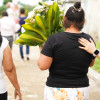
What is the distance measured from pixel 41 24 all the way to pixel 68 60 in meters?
0.64

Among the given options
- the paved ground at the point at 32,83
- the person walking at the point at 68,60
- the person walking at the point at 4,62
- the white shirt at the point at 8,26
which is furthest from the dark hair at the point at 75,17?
the white shirt at the point at 8,26

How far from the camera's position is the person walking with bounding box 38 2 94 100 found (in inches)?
101

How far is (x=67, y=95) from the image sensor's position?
8.66 feet

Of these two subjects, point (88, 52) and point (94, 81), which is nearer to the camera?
point (88, 52)

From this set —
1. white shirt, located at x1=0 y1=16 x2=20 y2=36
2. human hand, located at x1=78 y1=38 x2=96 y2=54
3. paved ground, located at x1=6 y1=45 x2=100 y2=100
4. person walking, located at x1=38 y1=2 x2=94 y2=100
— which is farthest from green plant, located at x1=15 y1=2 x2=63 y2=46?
white shirt, located at x1=0 y1=16 x2=20 y2=36

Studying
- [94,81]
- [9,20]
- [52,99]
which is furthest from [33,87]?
[52,99]

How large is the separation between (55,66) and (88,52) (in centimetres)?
38

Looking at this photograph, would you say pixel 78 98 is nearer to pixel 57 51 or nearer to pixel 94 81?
pixel 57 51

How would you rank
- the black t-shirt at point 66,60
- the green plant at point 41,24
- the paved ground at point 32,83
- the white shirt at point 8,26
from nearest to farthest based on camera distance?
the black t-shirt at point 66,60, the green plant at point 41,24, the paved ground at point 32,83, the white shirt at point 8,26

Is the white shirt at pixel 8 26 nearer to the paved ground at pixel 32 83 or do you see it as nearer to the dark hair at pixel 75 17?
the paved ground at pixel 32 83

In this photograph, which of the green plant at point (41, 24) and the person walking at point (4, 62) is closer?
the person walking at point (4, 62)

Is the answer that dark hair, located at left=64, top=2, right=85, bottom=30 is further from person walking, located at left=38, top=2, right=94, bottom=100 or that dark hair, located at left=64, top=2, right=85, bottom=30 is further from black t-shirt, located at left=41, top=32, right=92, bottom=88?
black t-shirt, located at left=41, top=32, right=92, bottom=88

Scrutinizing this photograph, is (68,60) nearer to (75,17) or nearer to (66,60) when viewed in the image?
(66,60)

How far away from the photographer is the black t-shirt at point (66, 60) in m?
2.56
